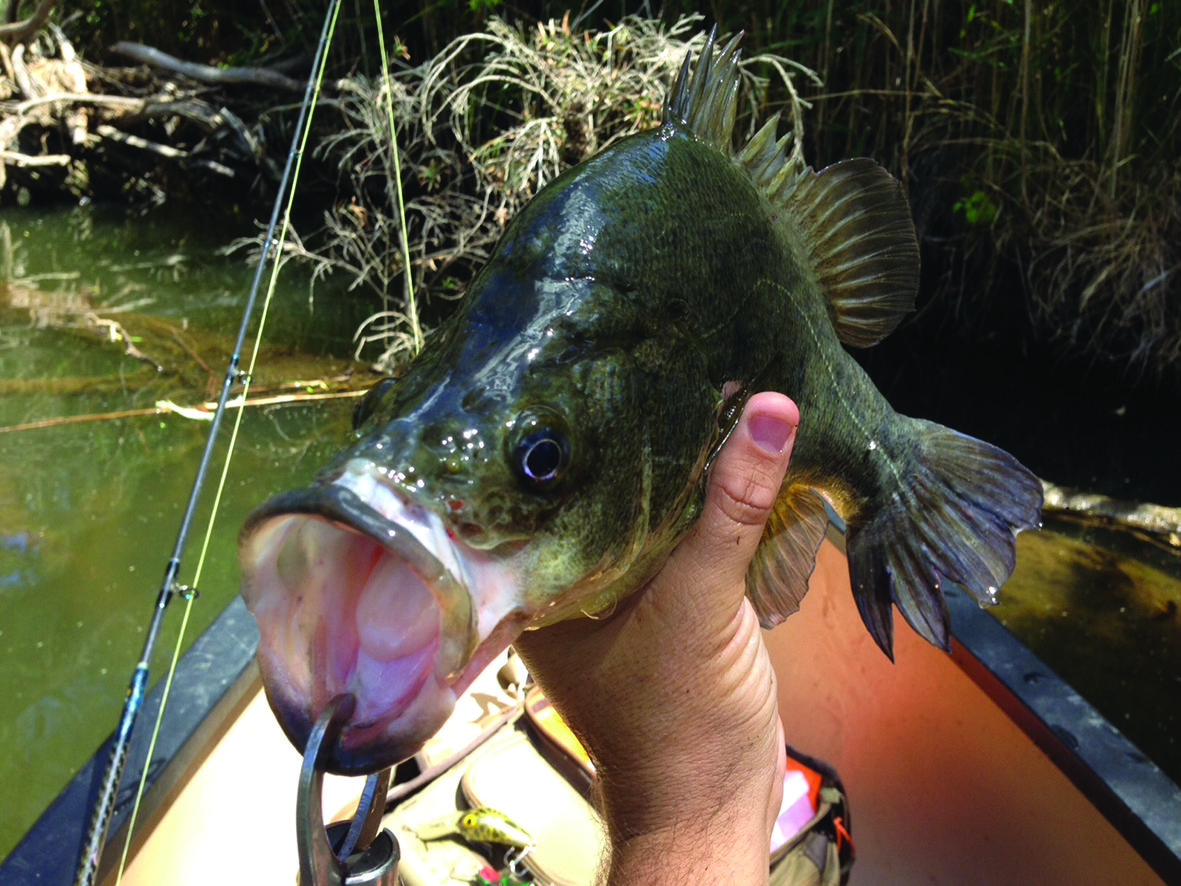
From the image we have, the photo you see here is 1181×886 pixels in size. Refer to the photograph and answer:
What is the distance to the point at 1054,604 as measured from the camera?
14.4ft

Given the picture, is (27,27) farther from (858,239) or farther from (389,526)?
(389,526)

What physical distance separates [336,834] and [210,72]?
10.0 m

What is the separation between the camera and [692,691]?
1538mm

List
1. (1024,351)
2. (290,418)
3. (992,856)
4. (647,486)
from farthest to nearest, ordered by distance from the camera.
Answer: (1024,351) → (290,418) → (992,856) → (647,486)

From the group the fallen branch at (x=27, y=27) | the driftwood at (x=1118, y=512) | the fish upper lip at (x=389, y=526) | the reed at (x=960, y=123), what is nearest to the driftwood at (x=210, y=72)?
the fallen branch at (x=27, y=27)

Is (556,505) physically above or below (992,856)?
above

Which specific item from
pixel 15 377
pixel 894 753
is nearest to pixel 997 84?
pixel 894 753

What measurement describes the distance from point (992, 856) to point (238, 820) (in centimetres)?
199

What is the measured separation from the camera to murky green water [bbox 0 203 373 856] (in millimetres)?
4035

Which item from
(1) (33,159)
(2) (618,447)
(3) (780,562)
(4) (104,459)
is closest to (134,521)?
(4) (104,459)

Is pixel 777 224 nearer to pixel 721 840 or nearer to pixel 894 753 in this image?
pixel 721 840

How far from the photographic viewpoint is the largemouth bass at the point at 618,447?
0.88 meters

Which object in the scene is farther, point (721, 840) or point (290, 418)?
point (290, 418)

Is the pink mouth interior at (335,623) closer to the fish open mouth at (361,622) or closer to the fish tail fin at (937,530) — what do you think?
the fish open mouth at (361,622)
